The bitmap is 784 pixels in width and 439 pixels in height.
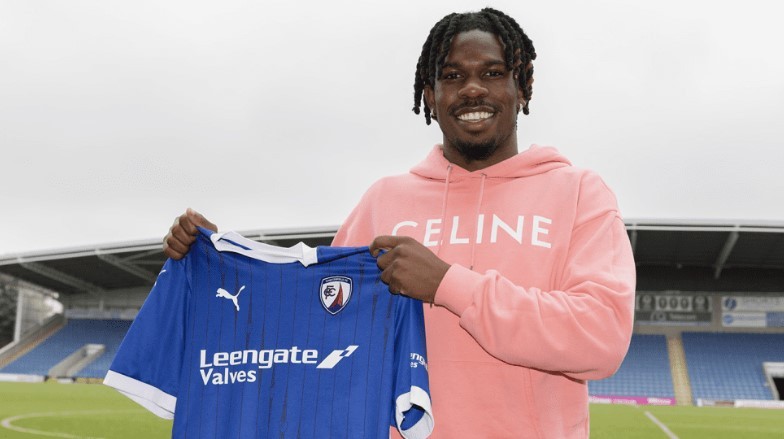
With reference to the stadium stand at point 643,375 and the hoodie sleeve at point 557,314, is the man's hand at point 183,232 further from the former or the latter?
the stadium stand at point 643,375

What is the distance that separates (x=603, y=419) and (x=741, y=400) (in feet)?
44.3

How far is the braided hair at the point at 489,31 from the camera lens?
2.31 m

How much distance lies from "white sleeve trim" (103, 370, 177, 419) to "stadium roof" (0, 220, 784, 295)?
79.9ft

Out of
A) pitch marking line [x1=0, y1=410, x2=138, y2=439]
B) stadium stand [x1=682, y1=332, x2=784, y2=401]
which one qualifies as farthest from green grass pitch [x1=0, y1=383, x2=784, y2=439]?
stadium stand [x1=682, y1=332, x2=784, y2=401]

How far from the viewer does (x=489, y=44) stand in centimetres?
229

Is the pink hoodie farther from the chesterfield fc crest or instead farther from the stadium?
the stadium

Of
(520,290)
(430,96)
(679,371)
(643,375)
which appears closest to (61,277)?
(643,375)

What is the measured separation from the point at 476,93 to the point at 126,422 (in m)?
12.1

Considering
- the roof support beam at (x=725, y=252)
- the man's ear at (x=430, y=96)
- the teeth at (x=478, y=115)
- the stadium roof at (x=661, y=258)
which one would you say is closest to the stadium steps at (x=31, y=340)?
the stadium roof at (x=661, y=258)

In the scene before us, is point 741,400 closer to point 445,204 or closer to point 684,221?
point 684,221

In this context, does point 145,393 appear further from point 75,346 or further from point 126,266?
point 75,346

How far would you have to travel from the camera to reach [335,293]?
2541 millimetres

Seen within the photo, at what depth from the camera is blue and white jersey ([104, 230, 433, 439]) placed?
240 cm

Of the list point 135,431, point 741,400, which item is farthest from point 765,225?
point 135,431
